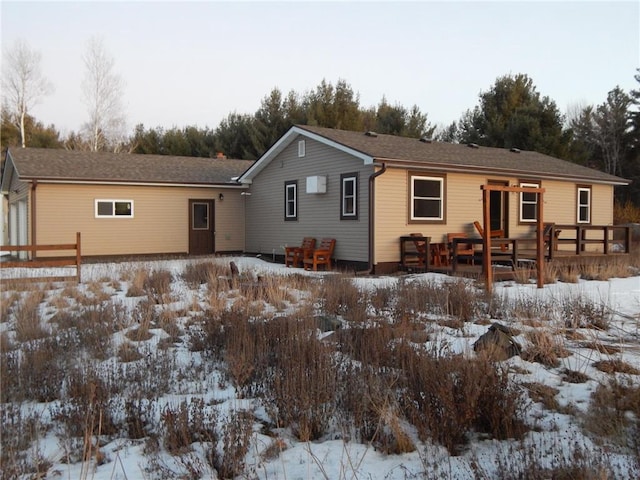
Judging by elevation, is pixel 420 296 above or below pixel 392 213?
below

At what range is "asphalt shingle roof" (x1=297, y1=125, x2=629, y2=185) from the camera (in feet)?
51.0

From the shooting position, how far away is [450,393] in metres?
4.16

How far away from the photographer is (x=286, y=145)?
1888 centimetres

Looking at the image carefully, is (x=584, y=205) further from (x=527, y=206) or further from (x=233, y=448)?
(x=233, y=448)

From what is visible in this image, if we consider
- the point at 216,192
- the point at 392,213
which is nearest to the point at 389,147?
the point at 392,213

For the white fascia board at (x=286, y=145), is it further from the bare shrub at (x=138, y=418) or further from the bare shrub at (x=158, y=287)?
the bare shrub at (x=138, y=418)

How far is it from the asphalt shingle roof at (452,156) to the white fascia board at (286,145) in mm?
110

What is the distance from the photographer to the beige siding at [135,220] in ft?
61.4

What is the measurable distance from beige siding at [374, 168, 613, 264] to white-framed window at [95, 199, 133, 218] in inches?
377

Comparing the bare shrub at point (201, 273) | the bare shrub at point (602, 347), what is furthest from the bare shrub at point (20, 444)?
the bare shrub at point (201, 273)

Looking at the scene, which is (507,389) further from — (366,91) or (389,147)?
(366,91)

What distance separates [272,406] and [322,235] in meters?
12.6

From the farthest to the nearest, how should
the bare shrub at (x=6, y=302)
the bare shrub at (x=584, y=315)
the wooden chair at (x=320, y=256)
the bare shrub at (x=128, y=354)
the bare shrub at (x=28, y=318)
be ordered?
the wooden chair at (x=320, y=256) → the bare shrub at (x=6, y=302) → the bare shrub at (x=584, y=315) → the bare shrub at (x=28, y=318) → the bare shrub at (x=128, y=354)

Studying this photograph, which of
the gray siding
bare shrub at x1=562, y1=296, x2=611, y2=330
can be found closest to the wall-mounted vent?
the gray siding
